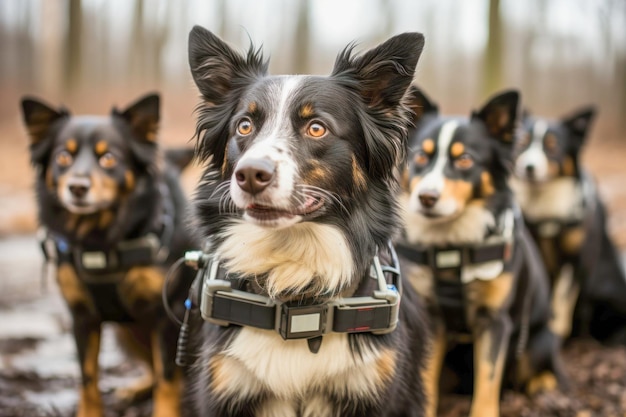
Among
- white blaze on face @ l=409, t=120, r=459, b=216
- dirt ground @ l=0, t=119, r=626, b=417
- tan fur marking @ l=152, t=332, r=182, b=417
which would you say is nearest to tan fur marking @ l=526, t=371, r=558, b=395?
dirt ground @ l=0, t=119, r=626, b=417

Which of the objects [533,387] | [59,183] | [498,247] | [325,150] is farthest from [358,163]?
[533,387]

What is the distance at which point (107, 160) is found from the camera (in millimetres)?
3643

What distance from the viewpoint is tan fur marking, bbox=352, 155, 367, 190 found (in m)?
2.55

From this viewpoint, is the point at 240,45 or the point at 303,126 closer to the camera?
the point at 303,126

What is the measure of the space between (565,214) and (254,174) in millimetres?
3840

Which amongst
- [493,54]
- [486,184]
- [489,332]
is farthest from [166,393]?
[493,54]

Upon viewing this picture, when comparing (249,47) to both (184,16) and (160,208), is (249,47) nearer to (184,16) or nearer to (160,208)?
(160,208)

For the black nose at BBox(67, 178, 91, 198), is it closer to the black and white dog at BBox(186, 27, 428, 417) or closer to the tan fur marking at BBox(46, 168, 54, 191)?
the tan fur marking at BBox(46, 168, 54, 191)

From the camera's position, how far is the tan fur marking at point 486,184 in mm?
3729

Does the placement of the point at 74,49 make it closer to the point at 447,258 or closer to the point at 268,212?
the point at 447,258

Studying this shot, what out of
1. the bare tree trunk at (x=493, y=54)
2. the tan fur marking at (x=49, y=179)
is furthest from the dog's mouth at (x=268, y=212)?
the bare tree trunk at (x=493, y=54)

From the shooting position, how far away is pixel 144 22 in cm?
1509

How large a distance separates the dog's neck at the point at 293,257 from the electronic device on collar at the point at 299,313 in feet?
0.24

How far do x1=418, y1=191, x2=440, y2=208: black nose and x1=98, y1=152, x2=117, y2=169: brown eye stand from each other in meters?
1.76
